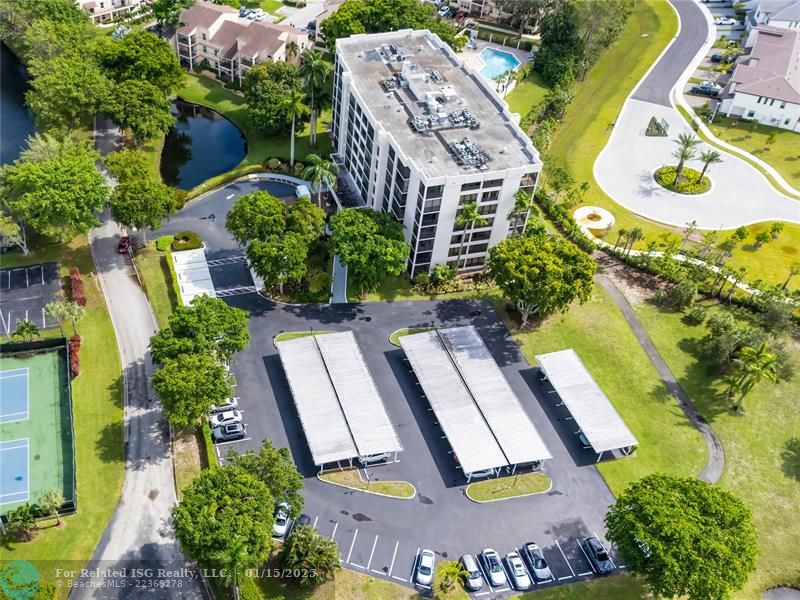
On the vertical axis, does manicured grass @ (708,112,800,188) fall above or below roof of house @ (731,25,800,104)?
below

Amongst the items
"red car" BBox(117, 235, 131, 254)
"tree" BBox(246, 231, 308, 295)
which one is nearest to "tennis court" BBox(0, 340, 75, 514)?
"red car" BBox(117, 235, 131, 254)

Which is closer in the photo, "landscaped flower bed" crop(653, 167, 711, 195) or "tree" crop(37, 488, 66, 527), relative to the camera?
"tree" crop(37, 488, 66, 527)

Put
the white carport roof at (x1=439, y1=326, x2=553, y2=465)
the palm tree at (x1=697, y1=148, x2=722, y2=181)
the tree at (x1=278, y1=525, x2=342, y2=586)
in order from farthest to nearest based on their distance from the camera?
1. the palm tree at (x1=697, y1=148, x2=722, y2=181)
2. the white carport roof at (x1=439, y1=326, x2=553, y2=465)
3. the tree at (x1=278, y1=525, x2=342, y2=586)

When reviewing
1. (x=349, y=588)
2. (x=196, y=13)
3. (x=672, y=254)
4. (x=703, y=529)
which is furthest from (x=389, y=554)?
(x=196, y=13)

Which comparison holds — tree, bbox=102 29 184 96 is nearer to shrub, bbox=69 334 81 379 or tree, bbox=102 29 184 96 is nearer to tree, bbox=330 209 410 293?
tree, bbox=330 209 410 293

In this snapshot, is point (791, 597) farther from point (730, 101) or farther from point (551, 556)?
point (730, 101)

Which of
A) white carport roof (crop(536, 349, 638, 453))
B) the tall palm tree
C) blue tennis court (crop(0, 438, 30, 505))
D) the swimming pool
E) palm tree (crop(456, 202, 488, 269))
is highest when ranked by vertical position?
the tall palm tree

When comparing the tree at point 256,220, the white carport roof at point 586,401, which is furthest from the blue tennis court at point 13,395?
the white carport roof at point 586,401
